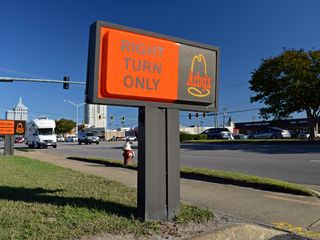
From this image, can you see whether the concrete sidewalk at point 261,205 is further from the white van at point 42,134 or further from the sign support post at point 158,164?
the white van at point 42,134

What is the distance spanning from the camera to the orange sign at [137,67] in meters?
5.35

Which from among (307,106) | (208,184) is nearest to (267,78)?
(307,106)

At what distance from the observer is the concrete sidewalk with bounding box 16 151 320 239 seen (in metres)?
6.07

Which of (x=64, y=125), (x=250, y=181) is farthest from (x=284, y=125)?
(x=250, y=181)

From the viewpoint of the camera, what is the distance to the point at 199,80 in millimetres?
6332

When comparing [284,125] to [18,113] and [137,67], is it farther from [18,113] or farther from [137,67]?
[137,67]

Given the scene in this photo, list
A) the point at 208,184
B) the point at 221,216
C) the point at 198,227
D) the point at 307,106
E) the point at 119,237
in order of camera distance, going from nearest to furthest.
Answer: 1. the point at 119,237
2. the point at 198,227
3. the point at 221,216
4. the point at 208,184
5. the point at 307,106

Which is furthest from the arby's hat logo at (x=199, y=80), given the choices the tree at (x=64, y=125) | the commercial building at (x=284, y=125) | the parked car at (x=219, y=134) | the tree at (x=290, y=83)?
the tree at (x=64, y=125)

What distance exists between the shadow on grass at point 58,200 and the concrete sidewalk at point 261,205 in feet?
5.89

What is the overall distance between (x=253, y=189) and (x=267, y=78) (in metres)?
27.4

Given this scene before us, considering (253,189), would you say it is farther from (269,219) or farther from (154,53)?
(154,53)

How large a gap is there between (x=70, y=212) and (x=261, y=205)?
11.4 ft

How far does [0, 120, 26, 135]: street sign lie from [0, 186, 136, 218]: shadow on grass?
16.0 metres

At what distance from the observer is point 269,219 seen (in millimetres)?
6309
